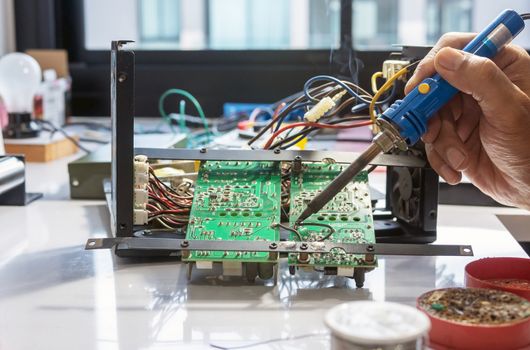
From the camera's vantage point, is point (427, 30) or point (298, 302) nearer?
point (298, 302)

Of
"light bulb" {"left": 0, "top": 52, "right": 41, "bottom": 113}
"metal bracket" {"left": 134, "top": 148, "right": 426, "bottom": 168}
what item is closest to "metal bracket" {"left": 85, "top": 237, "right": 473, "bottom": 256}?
"metal bracket" {"left": 134, "top": 148, "right": 426, "bottom": 168}

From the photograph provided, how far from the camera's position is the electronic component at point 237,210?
0.76m

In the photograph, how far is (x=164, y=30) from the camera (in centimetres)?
238

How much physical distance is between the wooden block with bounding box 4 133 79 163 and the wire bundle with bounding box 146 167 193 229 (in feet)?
2.03

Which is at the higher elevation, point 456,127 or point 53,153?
point 456,127

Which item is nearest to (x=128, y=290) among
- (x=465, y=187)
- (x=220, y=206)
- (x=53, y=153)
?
(x=220, y=206)

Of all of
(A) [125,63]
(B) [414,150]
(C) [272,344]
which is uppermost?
(A) [125,63]

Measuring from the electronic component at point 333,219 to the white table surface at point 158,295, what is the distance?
1.3 inches

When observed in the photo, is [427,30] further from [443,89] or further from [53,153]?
[443,89]

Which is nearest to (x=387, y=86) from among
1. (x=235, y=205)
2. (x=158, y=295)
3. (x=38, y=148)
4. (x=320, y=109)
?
(x=320, y=109)

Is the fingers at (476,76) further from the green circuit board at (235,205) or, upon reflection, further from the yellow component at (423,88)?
the green circuit board at (235,205)

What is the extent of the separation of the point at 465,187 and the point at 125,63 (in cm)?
59

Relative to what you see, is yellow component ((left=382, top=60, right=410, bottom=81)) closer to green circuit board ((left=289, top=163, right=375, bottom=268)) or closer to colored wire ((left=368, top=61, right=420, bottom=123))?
colored wire ((left=368, top=61, right=420, bottom=123))

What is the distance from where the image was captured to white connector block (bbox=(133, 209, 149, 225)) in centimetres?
84
